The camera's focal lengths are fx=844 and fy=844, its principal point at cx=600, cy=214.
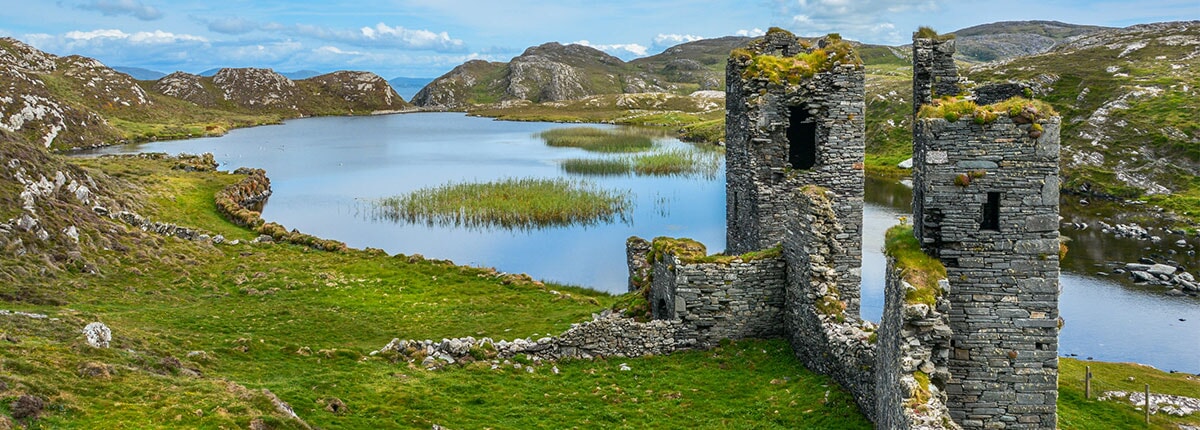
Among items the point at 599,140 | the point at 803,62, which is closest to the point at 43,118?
the point at 599,140

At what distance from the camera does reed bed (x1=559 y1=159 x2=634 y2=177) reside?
9475 cm

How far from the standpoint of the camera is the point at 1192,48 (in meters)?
127

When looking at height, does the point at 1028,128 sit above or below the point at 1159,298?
above

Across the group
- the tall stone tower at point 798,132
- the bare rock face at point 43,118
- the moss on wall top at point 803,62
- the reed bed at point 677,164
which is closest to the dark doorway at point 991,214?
the tall stone tower at point 798,132

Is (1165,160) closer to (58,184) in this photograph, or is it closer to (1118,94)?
(1118,94)

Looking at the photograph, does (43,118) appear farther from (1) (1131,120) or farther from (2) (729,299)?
(1) (1131,120)

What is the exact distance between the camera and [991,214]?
14.9 meters

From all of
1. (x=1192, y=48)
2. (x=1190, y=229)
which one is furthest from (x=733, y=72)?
(x=1192, y=48)

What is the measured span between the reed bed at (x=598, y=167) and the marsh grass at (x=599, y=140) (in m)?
13.5

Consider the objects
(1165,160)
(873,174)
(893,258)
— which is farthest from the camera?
(873,174)

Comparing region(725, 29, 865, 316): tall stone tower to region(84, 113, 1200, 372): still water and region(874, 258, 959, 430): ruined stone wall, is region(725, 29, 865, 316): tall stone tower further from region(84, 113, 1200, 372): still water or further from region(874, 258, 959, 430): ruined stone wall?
region(84, 113, 1200, 372): still water

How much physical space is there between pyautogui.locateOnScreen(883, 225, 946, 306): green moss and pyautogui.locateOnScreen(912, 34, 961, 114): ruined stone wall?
5.45 m

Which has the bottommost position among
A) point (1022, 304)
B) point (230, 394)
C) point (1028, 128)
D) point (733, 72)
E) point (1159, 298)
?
point (1159, 298)

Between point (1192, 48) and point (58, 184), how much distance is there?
14549cm
